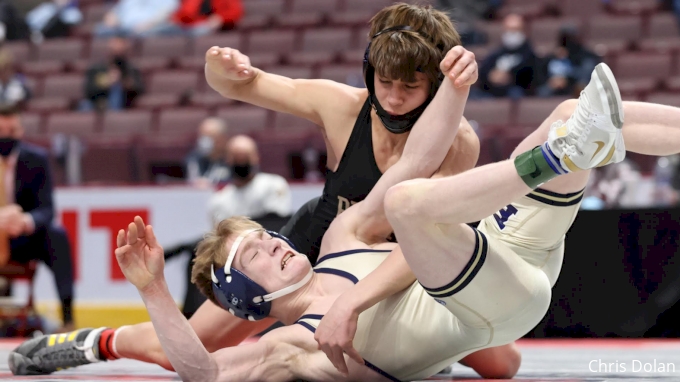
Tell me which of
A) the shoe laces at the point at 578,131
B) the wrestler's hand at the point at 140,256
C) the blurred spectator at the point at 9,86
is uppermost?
the shoe laces at the point at 578,131

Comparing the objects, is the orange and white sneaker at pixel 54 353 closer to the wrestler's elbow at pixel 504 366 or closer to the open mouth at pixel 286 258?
the open mouth at pixel 286 258

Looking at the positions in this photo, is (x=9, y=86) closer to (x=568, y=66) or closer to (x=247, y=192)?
(x=247, y=192)

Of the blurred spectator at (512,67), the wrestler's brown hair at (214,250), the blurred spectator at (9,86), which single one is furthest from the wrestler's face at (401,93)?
the blurred spectator at (9,86)

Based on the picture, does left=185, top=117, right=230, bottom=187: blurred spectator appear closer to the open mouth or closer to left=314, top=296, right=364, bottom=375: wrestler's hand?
the open mouth

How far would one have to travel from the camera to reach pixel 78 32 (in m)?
10.5

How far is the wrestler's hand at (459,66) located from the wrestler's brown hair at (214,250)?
737mm

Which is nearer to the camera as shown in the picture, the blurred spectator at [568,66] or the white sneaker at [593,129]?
the white sneaker at [593,129]

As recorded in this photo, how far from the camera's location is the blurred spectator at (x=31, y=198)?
17.1 feet

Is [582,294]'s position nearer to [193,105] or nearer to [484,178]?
[484,178]

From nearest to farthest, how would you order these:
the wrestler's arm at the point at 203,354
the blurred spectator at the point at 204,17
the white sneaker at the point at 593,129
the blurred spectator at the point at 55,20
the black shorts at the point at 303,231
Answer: the white sneaker at the point at 593,129 → the wrestler's arm at the point at 203,354 → the black shorts at the point at 303,231 → the blurred spectator at the point at 204,17 → the blurred spectator at the point at 55,20

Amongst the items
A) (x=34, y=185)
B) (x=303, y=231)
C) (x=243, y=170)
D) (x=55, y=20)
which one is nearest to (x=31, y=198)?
(x=34, y=185)

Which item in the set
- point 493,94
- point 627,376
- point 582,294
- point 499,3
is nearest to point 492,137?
point 493,94

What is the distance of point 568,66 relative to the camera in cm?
716

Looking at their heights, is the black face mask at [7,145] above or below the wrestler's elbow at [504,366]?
below
